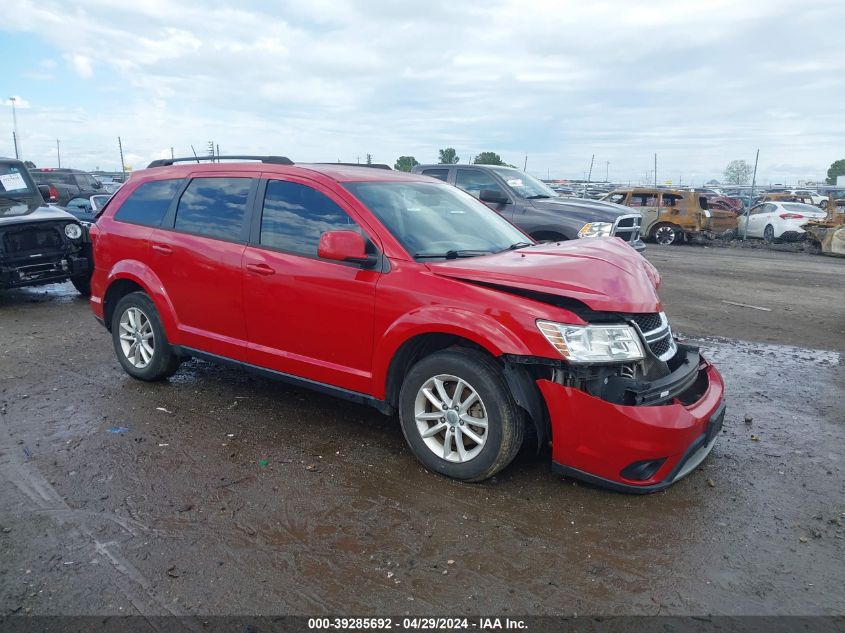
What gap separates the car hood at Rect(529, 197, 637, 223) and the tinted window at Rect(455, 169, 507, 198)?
0.83m

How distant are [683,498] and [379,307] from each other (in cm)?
206

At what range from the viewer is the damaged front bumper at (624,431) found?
344 centimetres

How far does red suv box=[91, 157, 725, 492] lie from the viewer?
3.54 m

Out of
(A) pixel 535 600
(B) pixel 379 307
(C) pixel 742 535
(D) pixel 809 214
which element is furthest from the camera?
(D) pixel 809 214

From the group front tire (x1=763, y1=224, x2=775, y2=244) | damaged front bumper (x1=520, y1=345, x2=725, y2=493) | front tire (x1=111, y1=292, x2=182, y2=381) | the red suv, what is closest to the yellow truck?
front tire (x1=763, y1=224, x2=775, y2=244)

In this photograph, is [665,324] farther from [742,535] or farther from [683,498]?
[742,535]

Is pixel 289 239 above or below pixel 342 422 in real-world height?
above

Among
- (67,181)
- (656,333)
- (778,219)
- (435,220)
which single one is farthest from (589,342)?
(778,219)

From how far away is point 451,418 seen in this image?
387 cm

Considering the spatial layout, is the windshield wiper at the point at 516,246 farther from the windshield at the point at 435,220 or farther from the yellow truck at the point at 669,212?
the yellow truck at the point at 669,212

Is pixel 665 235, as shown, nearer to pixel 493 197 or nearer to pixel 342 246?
pixel 493 197

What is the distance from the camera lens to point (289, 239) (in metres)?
4.57

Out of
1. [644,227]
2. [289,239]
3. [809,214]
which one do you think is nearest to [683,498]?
[289,239]

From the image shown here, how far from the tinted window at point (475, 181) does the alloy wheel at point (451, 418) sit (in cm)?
731
